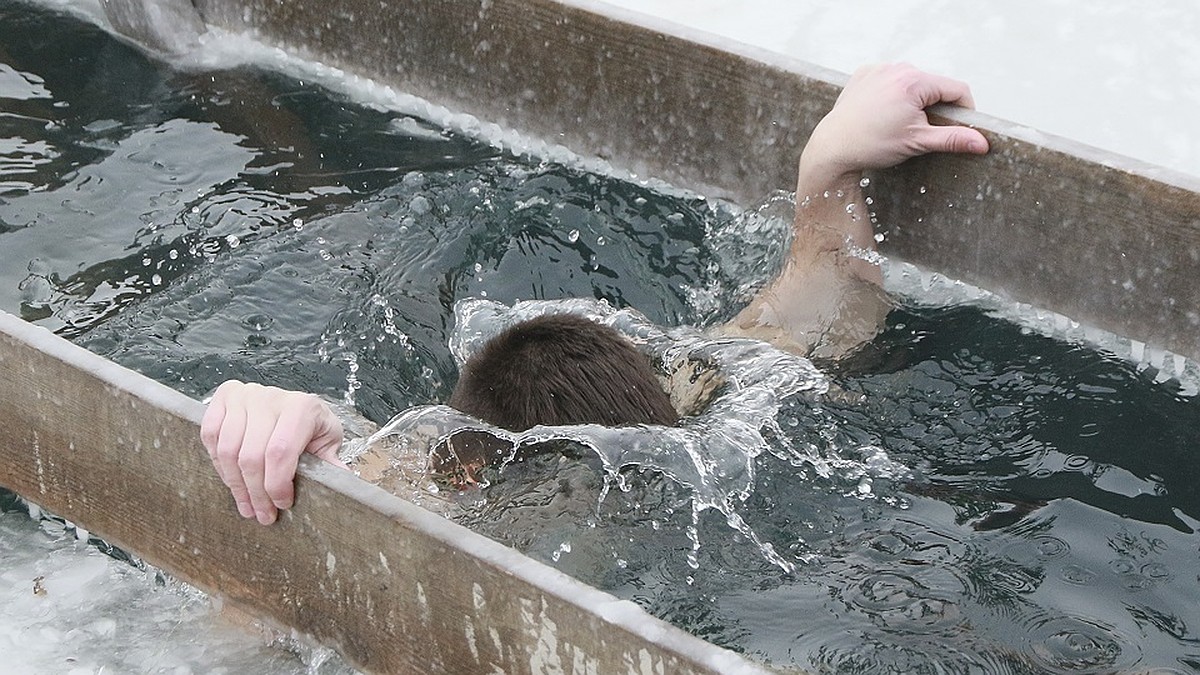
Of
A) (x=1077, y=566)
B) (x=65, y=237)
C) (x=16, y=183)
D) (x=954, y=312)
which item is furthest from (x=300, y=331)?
(x=1077, y=566)

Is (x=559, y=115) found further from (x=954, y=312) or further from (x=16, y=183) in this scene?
(x=16, y=183)

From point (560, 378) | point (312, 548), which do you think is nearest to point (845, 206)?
point (560, 378)

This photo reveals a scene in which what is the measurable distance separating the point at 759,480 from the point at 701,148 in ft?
4.45

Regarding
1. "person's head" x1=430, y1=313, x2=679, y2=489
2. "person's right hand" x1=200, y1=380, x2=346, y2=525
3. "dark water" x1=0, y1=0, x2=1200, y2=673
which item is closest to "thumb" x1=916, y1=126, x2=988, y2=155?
"dark water" x1=0, y1=0, x2=1200, y2=673

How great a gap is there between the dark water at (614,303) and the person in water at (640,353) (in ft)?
0.41

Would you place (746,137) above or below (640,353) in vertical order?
above

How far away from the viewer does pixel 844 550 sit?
112 inches

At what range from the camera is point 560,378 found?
270 cm

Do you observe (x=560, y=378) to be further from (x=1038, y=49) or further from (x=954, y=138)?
(x=1038, y=49)

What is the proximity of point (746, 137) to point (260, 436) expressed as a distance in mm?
1868

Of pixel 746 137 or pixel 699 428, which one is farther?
pixel 746 137

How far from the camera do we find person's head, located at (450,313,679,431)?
8.84 feet

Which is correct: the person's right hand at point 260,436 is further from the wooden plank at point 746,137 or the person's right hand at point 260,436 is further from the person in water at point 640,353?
the wooden plank at point 746,137

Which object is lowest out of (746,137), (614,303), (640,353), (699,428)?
(614,303)
